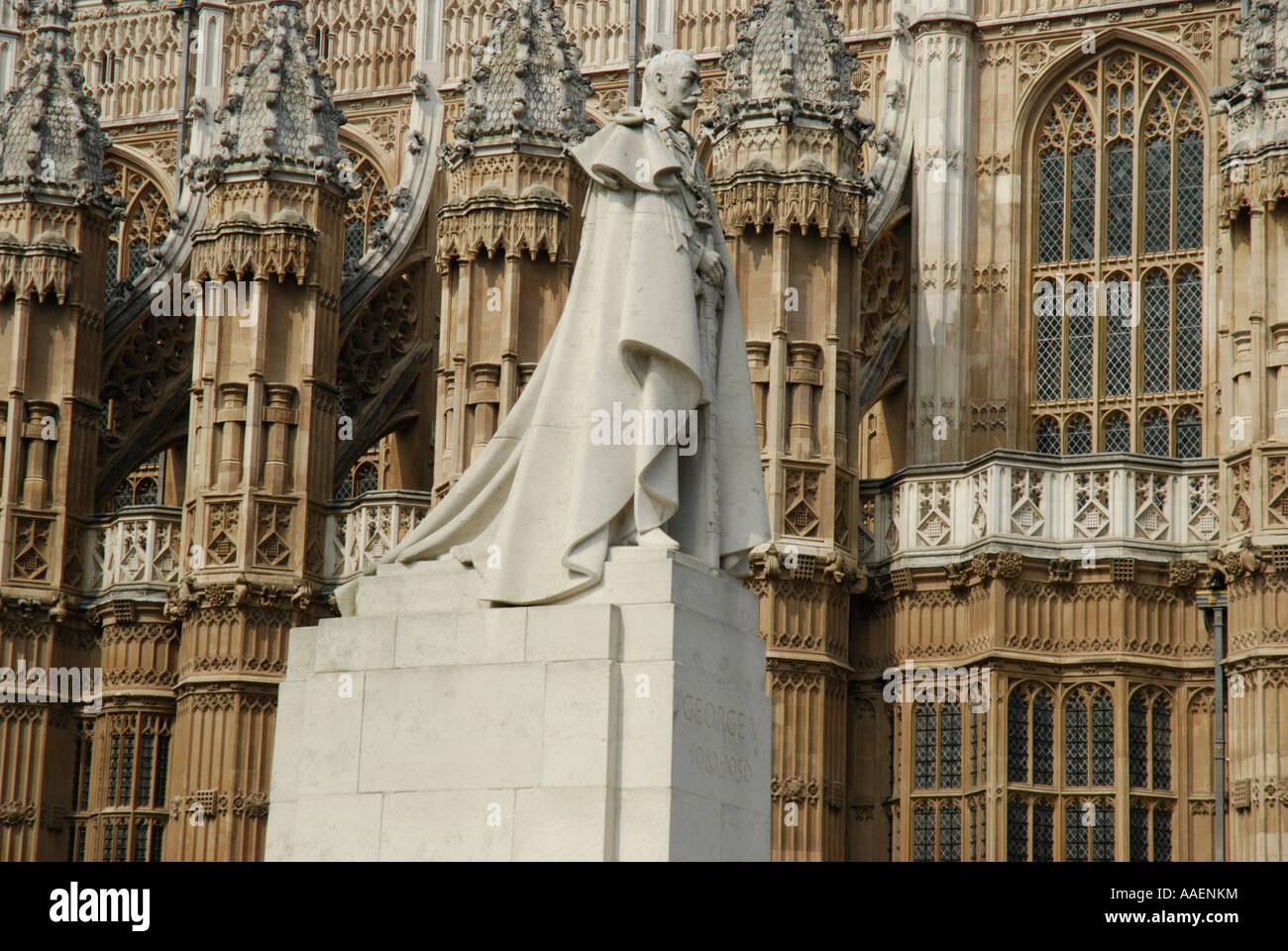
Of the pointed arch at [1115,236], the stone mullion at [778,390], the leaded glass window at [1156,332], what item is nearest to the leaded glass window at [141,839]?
the stone mullion at [778,390]

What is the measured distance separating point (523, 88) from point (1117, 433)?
8.41 meters

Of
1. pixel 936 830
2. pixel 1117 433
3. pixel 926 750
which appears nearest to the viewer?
pixel 936 830

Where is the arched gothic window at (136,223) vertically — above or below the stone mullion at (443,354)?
above

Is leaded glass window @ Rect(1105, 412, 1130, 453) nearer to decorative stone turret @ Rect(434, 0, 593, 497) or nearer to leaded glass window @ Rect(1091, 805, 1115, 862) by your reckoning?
leaded glass window @ Rect(1091, 805, 1115, 862)

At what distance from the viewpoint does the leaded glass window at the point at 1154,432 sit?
1248 inches

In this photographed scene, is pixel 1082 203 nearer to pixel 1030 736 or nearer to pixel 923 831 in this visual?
pixel 1030 736

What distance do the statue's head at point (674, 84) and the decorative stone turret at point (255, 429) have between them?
1805cm

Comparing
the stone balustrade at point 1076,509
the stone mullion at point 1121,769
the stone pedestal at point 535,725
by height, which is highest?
the stone balustrade at point 1076,509

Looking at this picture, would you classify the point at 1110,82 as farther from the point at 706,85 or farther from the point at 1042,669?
the point at 1042,669

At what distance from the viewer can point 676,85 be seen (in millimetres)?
13336

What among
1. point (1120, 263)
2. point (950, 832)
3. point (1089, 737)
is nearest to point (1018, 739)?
point (1089, 737)

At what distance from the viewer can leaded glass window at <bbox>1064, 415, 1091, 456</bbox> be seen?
3209 centimetres

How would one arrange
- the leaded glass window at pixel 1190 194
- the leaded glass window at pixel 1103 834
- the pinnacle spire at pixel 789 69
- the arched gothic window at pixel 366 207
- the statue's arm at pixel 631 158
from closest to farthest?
the statue's arm at pixel 631 158
the leaded glass window at pixel 1103 834
the pinnacle spire at pixel 789 69
the leaded glass window at pixel 1190 194
the arched gothic window at pixel 366 207

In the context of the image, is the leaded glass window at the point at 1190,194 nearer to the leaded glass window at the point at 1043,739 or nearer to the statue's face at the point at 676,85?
the leaded glass window at the point at 1043,739
